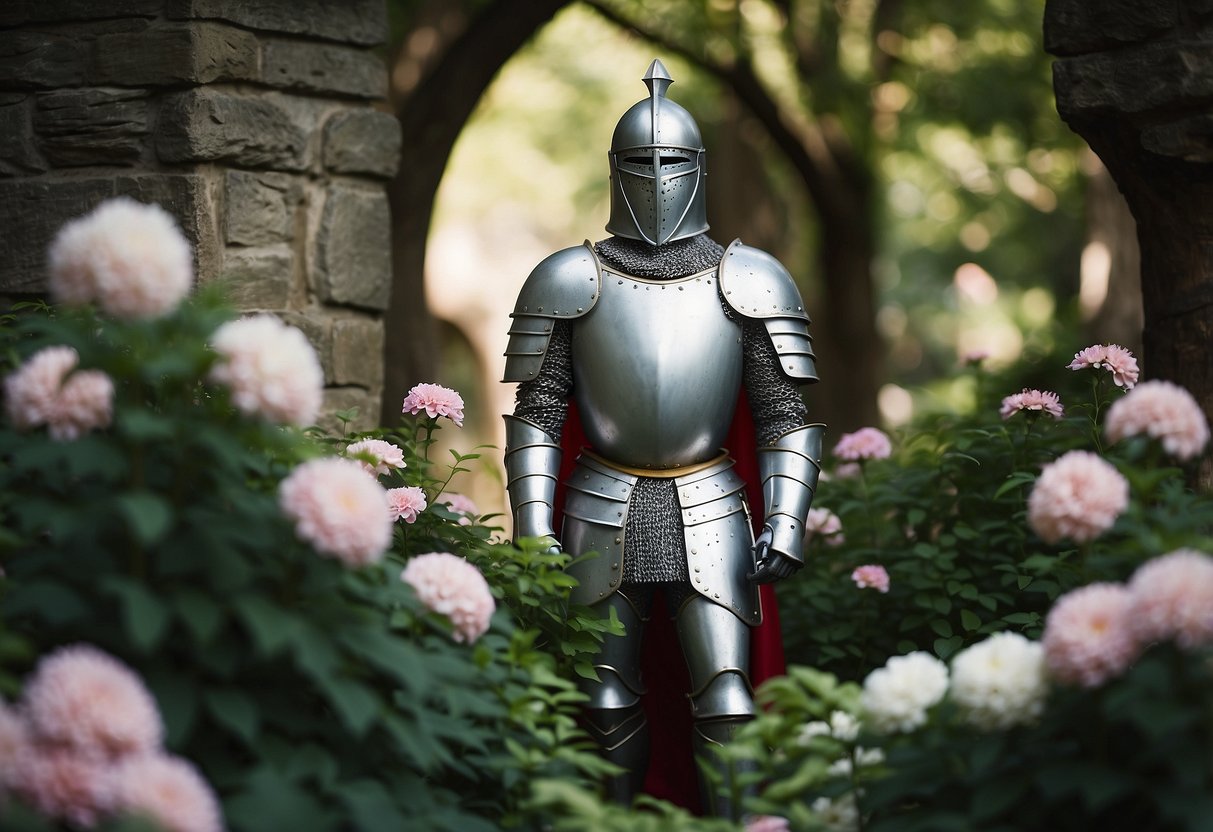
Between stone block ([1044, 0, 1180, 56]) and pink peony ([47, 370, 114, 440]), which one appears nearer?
pink peony ([47, 370, 114, 440])

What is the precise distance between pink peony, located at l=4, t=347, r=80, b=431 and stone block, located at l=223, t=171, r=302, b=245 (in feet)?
5.37

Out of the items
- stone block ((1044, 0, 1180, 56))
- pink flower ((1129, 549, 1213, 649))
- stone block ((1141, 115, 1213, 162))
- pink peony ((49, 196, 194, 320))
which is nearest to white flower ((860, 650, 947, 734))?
pink flower ((1129, 549, 1213, 649))

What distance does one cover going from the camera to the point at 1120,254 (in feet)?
23.0

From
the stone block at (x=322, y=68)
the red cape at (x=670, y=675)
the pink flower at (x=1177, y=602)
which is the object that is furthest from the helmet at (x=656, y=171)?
the pink flower at (x=1177, y=602)

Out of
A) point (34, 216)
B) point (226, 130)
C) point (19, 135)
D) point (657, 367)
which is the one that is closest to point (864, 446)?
point (657, 367)

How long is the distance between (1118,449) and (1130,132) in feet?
2.58

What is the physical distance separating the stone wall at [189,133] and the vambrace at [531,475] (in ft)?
2.76

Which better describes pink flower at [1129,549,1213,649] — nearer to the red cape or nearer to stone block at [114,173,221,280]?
the red cape

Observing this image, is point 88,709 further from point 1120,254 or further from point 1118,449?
point 1120,254

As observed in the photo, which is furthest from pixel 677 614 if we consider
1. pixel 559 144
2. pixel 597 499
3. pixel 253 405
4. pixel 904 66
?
pixel 559 144

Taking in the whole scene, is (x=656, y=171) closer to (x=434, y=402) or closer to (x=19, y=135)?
(x=434, y=402)

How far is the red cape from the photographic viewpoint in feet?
10.8

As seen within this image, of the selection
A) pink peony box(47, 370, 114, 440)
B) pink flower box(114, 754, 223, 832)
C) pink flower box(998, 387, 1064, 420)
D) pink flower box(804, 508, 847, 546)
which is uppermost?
pink flower box(998, 387, 1064, 420)

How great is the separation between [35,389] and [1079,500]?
1.56 m
